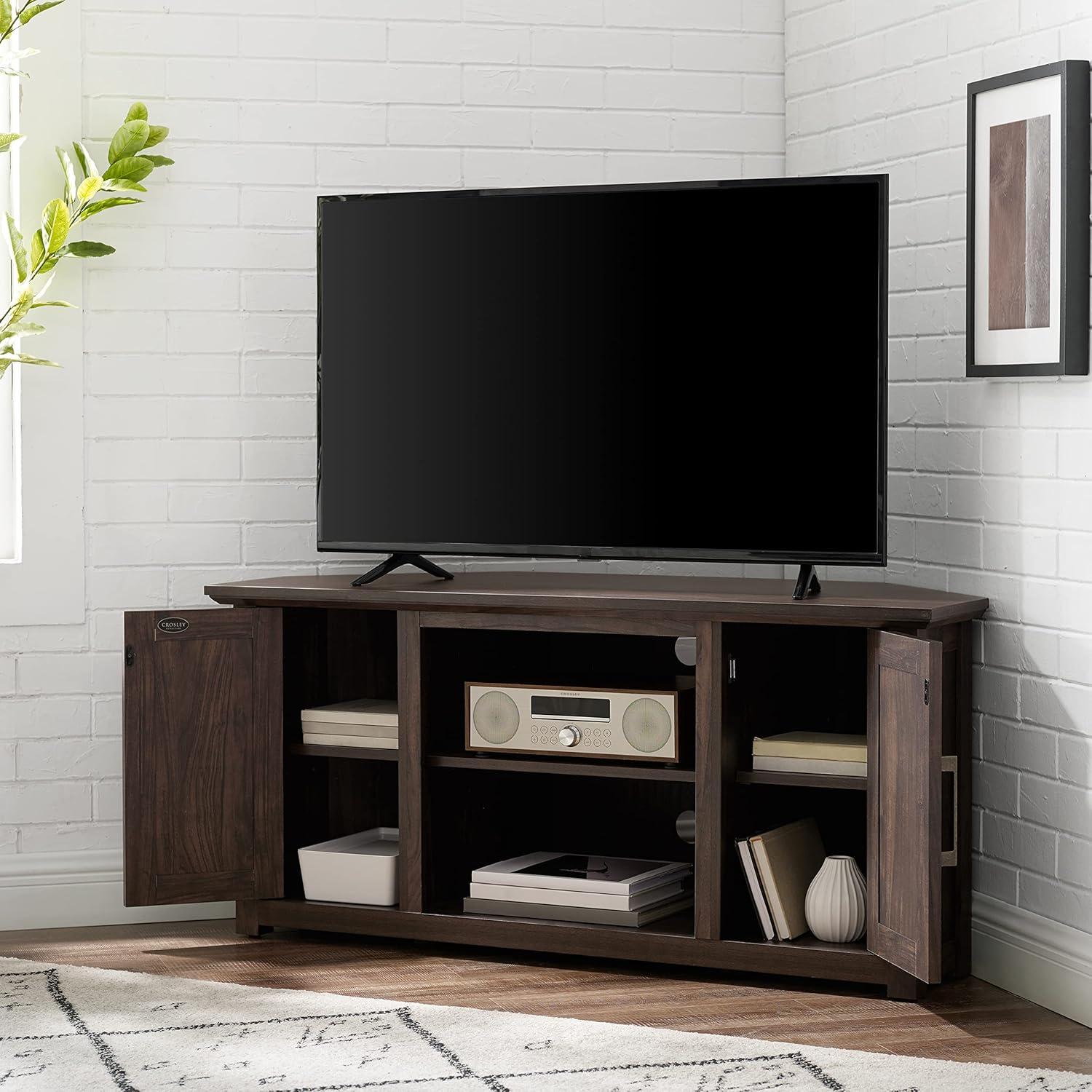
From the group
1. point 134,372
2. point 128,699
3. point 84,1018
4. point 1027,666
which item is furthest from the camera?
point 134,372

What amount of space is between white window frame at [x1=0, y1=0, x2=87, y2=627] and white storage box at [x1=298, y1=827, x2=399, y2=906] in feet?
2.41

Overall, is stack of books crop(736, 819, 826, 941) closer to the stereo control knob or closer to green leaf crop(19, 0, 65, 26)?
the stereo control knob

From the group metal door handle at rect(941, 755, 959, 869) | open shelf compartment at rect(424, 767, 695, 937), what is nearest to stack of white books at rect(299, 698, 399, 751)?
open shelf compartment at rect(424, 767, 695, 937)

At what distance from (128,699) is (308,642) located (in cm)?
38

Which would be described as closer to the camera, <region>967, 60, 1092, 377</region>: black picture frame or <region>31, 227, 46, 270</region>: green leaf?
<region>967, 60, 1092, 377</region>: black picture frame

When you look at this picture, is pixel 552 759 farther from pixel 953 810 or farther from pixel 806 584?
pixel 953 810

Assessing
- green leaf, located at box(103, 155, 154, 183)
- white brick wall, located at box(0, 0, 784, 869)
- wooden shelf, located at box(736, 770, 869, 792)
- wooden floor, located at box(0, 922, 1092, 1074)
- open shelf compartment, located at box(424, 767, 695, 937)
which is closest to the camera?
wooden floor, located at box(0, 922, 1092, 1074)

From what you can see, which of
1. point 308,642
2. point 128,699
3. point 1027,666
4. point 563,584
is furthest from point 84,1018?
point 1027,666

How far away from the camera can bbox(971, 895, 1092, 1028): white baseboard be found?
2.83 meters

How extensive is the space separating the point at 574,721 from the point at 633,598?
0.28 metres

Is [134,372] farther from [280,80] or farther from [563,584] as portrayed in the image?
[563,584]

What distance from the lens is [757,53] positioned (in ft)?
12.1

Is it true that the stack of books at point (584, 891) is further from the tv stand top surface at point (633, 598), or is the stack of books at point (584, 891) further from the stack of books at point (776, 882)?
the tv stand top surface at point (633, 598)

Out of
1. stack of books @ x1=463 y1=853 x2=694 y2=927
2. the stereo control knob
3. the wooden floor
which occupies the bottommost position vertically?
the wooden floor
